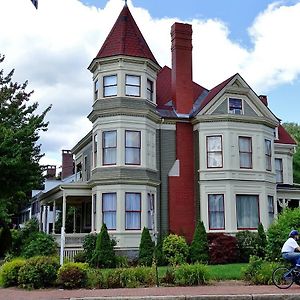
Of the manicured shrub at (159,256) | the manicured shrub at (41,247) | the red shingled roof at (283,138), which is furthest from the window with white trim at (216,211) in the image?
the red shingled roof at (283,138)

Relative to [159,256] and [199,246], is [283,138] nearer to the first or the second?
[199,246]

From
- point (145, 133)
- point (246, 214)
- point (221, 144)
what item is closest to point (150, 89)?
point (145, 133)

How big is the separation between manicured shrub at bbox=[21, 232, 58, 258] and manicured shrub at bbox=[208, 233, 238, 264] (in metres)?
8.03

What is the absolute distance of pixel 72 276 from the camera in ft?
54.9

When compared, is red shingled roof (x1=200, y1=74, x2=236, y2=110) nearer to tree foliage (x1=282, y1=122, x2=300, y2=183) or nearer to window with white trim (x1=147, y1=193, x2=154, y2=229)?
window with white trim (x1=147, y1=193, x2=154, y2=229)

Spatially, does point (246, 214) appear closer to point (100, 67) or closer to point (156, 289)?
point (100, 67)

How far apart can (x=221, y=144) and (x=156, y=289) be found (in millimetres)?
14198

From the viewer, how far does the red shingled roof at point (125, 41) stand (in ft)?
92.4

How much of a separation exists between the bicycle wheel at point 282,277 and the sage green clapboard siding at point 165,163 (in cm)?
1262

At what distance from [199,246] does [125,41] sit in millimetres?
11853

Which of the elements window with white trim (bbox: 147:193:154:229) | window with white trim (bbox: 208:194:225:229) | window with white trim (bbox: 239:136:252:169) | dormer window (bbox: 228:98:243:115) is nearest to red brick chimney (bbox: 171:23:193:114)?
dormer window (bbox: 228:98:243:115)

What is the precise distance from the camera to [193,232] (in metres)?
28.7

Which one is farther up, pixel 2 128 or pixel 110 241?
pixel 2 128

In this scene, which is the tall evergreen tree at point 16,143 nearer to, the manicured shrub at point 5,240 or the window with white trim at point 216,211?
the manicured shrub at point 5,240
